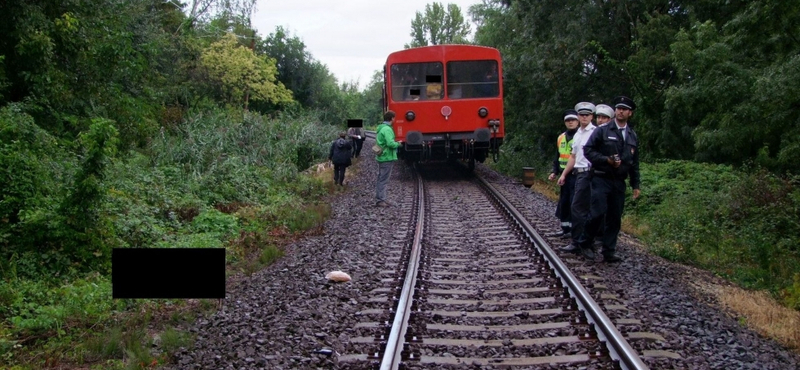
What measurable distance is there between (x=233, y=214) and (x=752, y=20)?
8.94 metres

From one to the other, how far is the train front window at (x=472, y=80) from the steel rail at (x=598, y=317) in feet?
25.8

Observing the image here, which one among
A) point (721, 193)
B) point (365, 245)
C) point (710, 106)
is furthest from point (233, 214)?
point (710, 106)

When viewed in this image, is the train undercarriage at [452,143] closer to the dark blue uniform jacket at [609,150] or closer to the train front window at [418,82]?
the train front window at [418,82]

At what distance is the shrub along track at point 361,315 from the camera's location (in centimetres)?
445

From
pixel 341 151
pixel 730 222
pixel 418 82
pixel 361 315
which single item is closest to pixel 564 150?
pixel 730 222

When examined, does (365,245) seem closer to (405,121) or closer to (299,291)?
(299,291)

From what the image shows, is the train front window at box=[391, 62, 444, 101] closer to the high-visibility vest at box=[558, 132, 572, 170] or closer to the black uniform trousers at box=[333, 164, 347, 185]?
the black uniform trousers at box=[333, 164, 347, 185]

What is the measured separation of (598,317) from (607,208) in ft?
8.87

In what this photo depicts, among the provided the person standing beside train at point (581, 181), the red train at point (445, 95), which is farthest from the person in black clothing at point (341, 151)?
the person standing beside train at point (581, 181)

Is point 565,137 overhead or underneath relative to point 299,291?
overhead

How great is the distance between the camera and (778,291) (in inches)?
287

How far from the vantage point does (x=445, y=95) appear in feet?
50.6

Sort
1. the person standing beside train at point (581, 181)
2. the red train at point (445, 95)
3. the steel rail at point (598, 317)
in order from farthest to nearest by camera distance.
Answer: the red train at point (445, 95) < the person standing beside train at point (581, 181) < the steel rail at point (598, 317)

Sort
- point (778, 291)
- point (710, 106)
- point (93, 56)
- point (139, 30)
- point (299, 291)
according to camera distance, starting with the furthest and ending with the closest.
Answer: point (139, 30), point (710, 106), point (93, 56), point (778, 291), point (299, 291)
